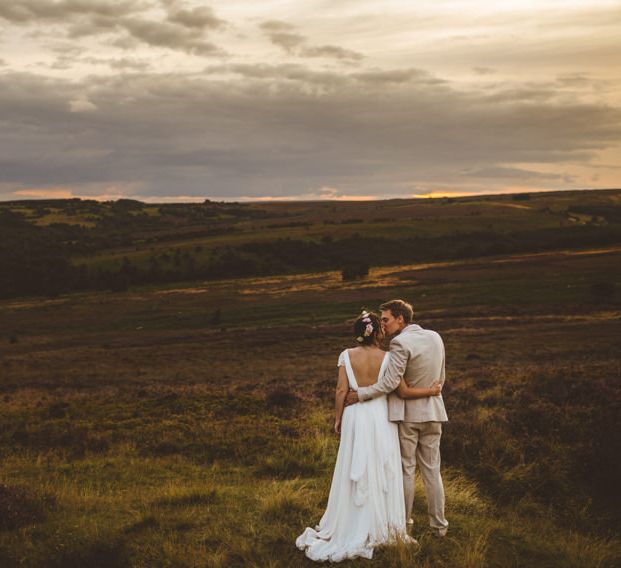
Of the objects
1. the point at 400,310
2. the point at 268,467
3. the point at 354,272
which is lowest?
the point at 354,272

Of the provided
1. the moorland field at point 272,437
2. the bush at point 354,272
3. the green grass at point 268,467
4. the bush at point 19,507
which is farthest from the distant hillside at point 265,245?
the bush at point 19,507

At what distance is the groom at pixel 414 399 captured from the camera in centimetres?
716

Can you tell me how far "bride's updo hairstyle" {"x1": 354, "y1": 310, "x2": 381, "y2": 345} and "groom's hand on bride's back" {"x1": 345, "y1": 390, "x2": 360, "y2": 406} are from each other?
0.65 metres

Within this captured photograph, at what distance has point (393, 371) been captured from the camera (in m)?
7.11

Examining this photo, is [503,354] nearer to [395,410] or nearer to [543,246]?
[395,410]

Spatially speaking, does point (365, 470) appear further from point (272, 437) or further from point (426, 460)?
point (272, 437)

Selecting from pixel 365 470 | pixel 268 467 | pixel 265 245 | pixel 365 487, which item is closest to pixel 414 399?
pixel 365 470

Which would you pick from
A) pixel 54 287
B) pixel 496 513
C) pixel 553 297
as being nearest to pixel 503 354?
pixel 496 513

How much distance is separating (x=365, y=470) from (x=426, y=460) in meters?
0.85

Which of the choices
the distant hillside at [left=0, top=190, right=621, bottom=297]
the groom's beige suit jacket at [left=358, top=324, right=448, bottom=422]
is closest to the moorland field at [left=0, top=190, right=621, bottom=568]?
the groom's beige suit jacket at [left=358, top=324, right=448, bottom=422]

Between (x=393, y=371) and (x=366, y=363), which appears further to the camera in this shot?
(x=366, y=363)

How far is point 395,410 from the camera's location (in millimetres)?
7383

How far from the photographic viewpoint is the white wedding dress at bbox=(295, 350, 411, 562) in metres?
7.17

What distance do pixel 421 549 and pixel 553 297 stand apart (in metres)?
62.2
